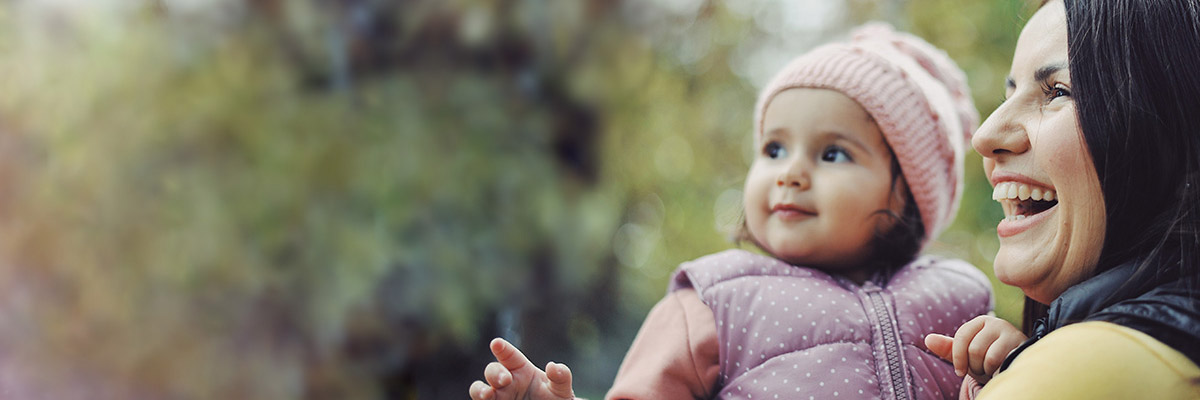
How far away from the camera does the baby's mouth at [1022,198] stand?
60 centimetres

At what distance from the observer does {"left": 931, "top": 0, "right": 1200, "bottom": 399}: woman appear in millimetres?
492

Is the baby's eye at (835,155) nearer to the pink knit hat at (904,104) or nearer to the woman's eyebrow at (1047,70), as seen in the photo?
the pink knit hat at (904,104)

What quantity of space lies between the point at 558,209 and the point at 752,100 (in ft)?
2.88

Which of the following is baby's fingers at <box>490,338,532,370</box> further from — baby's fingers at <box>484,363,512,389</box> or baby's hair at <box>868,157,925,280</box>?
baby's hair at <box>868,157,925,280</box>

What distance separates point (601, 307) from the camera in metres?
2.34

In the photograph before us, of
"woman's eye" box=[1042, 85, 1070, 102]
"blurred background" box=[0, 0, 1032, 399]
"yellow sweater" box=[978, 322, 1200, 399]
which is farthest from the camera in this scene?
"blurred background" box=[0, 0, 1032, 399]

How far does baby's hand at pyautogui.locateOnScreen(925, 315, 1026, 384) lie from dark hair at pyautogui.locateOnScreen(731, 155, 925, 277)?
Result: 24cm

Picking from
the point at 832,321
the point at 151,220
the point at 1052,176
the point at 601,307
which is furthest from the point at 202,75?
the point at 1052,176

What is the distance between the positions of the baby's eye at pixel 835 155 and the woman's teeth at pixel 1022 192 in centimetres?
24

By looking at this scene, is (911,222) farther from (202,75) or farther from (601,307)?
(202,75)

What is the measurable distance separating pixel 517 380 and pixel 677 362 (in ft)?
0.55

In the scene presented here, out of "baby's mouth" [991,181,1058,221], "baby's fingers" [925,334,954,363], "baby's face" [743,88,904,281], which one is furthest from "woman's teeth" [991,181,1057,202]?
"baby's face" [743,88,904,281]

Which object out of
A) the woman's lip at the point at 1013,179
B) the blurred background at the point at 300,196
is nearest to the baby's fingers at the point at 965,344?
the woman's lip at the point at 1013,179

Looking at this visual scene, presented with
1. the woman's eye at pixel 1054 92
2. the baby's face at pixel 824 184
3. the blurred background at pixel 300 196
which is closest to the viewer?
the woman's eye at pixel 1054 92
